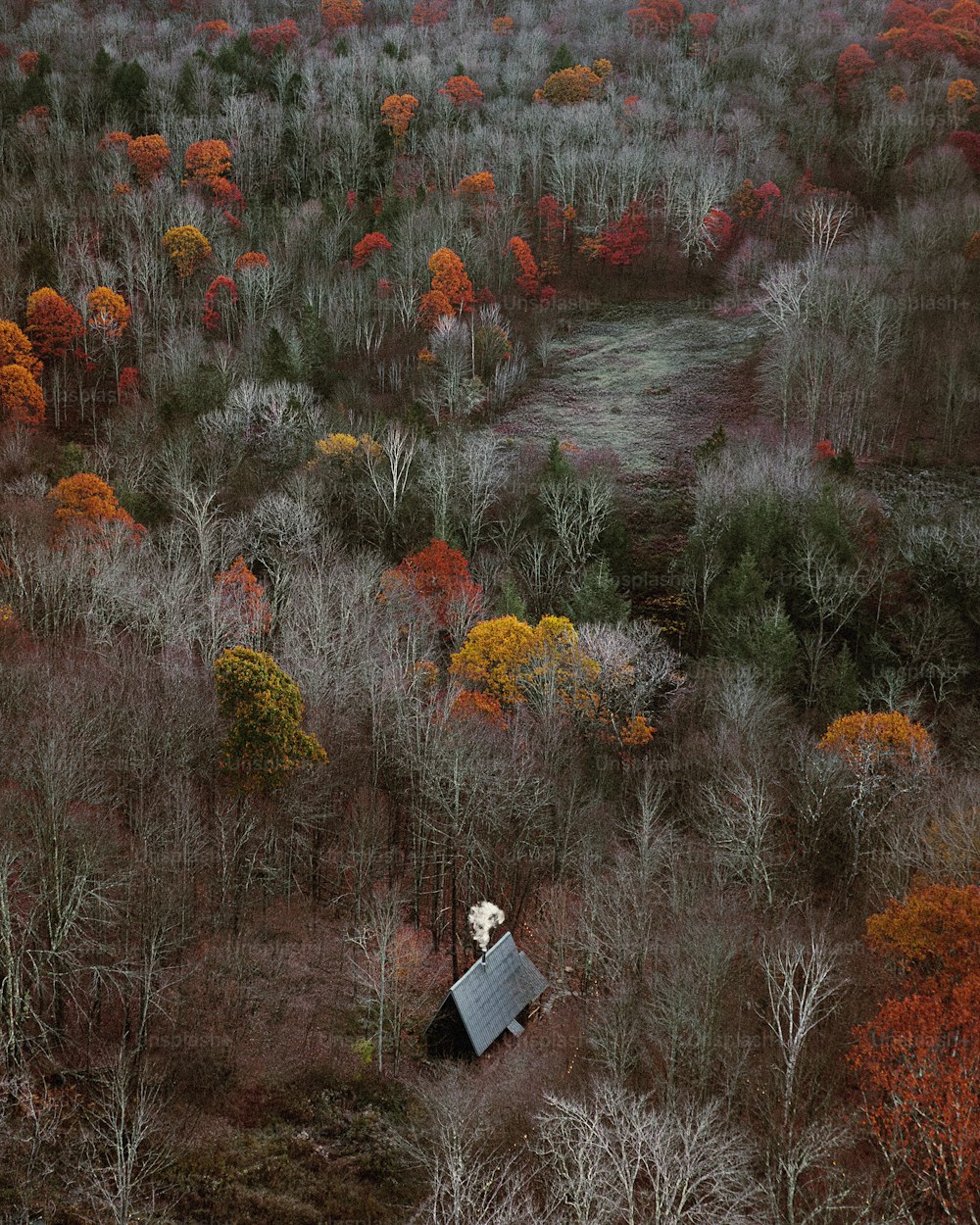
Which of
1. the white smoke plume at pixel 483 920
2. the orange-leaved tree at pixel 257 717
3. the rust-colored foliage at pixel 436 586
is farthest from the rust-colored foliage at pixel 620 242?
the white smoke plume at pixel 483 920

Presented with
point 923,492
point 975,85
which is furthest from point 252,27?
point 923,492

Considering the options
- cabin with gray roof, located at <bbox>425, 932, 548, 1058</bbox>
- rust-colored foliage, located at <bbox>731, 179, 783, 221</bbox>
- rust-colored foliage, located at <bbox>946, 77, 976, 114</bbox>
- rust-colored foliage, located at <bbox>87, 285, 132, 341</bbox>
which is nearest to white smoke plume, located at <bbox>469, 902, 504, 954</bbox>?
cabin with gray roof, located at <bbox>425, 932, 548, 1058</bbox>

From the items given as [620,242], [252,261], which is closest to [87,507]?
[252,261]

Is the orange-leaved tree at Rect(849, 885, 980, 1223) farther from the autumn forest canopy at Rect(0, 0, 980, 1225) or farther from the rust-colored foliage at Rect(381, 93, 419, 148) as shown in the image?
the rust-colored foliage at Rect(381, 93, 419, 148)

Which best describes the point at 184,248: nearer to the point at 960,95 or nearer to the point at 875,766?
the point at 875,766

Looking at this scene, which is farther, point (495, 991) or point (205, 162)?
point (205, 162)
